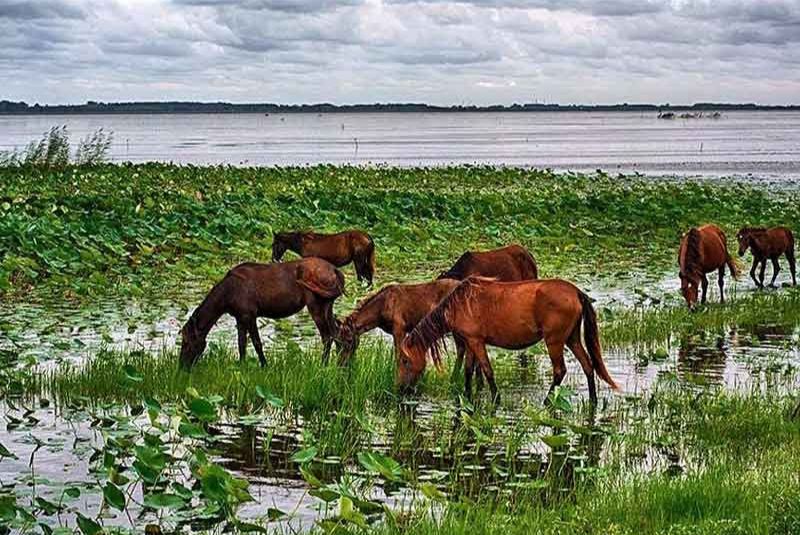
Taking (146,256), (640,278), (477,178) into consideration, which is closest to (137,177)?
(477,178)

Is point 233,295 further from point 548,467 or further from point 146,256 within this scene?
point 146,256

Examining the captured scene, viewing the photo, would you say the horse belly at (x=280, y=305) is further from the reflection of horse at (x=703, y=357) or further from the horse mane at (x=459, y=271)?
the reflection of horse at (x=703, y=357)

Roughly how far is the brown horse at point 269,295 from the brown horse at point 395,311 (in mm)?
412

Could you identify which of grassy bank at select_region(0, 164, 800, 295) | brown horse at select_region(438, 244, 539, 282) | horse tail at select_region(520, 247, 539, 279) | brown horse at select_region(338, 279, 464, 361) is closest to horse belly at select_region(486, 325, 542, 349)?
brown horse at select_region(338, 279, 464, 361)

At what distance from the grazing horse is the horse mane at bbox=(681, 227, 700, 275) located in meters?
5.46

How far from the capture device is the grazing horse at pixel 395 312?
38.2 feet

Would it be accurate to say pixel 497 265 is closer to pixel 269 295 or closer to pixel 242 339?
pixel 269 295

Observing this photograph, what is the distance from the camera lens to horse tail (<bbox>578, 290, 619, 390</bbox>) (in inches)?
427

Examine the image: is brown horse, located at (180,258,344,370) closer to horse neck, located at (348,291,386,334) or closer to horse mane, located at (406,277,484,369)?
horse neck, located at (348,291,386,334)

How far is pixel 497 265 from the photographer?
1368 centimetres

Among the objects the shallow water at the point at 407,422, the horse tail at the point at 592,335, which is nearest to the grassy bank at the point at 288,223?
the shallow water at the point at 407,422

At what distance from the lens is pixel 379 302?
11.7m

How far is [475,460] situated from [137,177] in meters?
25.8

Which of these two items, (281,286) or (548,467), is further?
(281,286)
